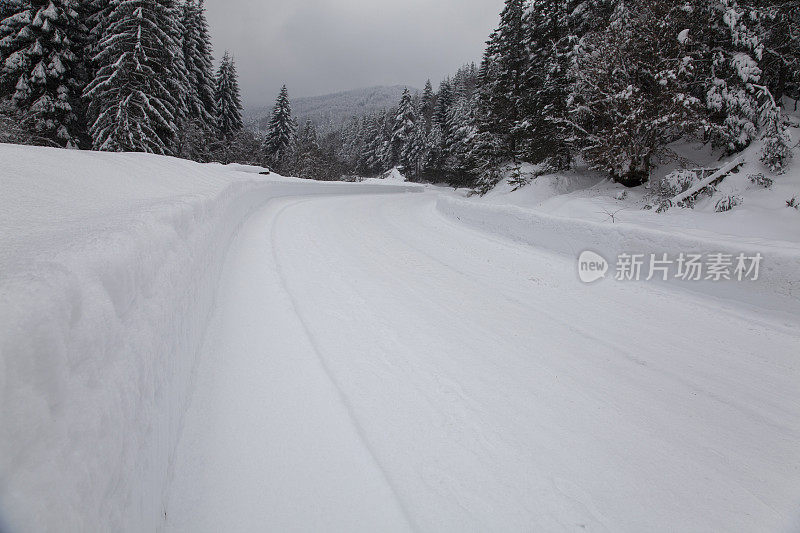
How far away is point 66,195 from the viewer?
2.75 m

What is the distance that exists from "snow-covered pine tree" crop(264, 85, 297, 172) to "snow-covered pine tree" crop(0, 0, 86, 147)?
23624 mm

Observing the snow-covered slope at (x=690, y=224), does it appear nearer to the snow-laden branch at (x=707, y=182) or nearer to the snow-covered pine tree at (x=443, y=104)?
the snow-laden branch at (x=707, y=182)

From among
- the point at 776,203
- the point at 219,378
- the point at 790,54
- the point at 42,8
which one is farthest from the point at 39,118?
the point at 790,54

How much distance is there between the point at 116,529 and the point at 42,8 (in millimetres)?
26735

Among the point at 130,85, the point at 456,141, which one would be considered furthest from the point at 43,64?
the point at 456,141

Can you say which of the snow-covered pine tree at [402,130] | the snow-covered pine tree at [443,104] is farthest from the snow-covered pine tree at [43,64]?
the snow-covered pine tree at [443,104]

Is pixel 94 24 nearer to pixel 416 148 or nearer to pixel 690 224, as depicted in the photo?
pixel 690 224

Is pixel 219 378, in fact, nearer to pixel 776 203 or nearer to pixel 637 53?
pixel 776 203

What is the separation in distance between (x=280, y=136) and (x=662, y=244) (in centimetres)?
4527

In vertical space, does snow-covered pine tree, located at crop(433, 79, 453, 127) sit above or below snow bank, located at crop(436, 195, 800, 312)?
above

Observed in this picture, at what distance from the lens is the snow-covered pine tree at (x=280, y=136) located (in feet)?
139

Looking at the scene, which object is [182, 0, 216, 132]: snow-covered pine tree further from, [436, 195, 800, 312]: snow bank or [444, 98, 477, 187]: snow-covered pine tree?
[436, 195, 800, 312]: snow bank

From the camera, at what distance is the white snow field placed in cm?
84

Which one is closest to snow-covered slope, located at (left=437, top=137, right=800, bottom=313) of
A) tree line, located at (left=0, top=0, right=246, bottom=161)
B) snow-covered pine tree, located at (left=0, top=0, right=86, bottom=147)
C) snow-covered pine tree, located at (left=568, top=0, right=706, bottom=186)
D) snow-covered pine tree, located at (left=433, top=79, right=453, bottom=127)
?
snow-covered pine tree, located at (left=568, top=0, right=706, bottom=186)
